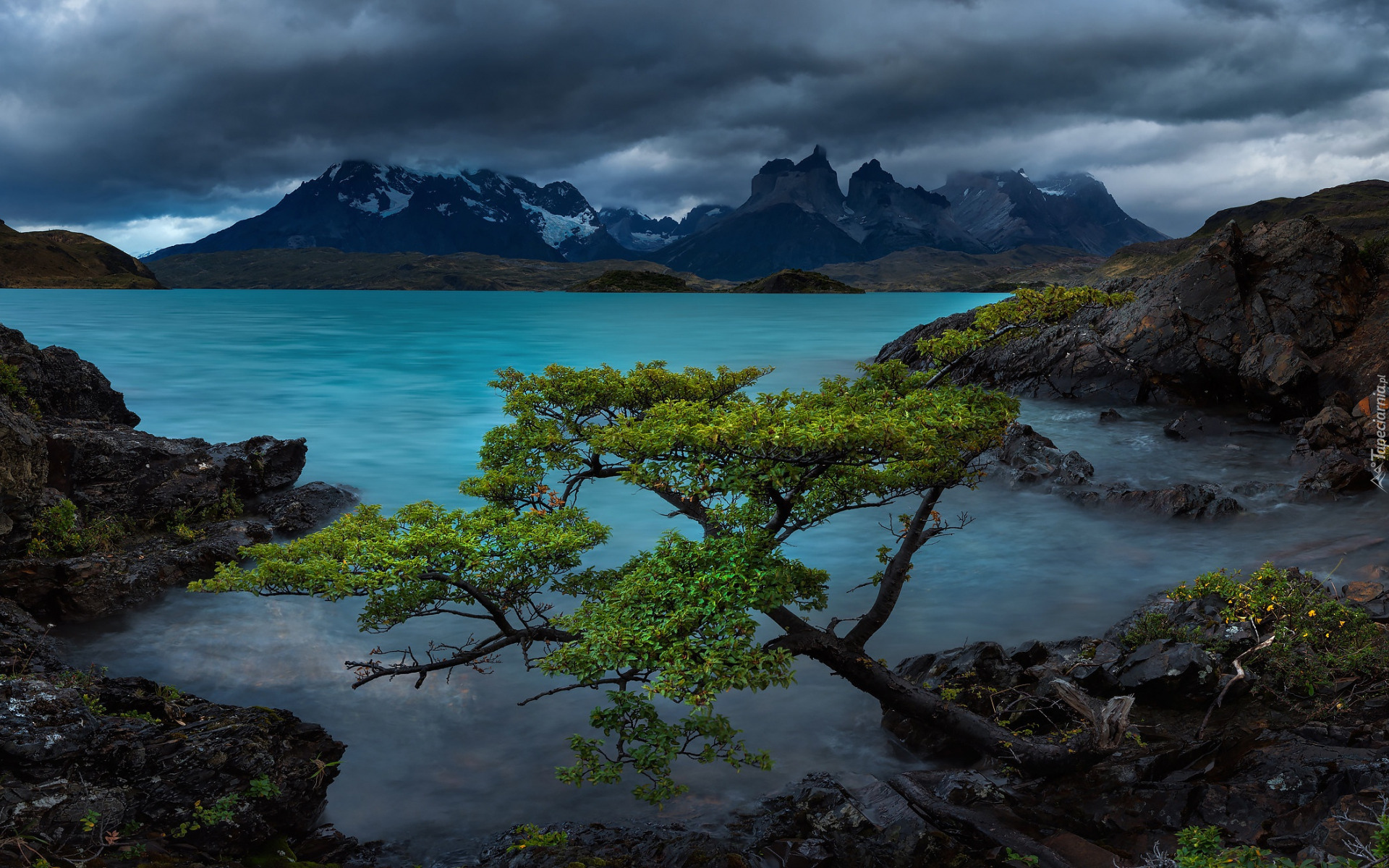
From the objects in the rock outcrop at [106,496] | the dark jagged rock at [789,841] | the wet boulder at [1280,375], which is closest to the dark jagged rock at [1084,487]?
the wet boulder at [1280,375]

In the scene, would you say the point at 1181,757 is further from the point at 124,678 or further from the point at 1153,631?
the point at 124,678

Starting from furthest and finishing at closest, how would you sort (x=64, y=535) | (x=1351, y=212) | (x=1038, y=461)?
(x=1351, y=212)
(x=1038, y=461)
(x=64, y=535)

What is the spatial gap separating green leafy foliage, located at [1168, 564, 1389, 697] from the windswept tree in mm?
4748

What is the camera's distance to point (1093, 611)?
66.1 feet

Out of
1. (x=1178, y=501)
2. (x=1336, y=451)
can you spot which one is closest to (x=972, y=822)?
(x=1178, y=501)


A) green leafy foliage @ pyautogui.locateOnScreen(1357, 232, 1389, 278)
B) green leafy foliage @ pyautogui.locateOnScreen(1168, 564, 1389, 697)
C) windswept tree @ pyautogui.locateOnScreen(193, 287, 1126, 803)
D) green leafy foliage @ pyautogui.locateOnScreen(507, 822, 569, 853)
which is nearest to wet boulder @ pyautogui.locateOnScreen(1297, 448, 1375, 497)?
green leafy foliage @ pyautogui.locateOnScreen(1168, 564, 1389, 697)

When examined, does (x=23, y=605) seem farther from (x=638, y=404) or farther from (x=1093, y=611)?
(x=1093, y=611)

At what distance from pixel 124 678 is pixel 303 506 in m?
Answer: 12.9

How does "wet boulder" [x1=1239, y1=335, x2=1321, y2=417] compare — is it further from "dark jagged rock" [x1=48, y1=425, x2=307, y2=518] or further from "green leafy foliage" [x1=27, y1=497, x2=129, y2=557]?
"green leafy foliage" [x1=27, y1=497, x2=129, y2=557]

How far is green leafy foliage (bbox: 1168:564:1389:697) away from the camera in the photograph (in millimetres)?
12859

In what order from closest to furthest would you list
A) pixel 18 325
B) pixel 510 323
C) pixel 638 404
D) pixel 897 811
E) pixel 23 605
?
pixel 897 811
pixel 638 404
pixel 23 605
pixel 18 325
pixel 510 323

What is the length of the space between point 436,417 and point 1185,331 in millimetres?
42134

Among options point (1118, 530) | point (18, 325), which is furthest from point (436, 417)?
point (18, 325)

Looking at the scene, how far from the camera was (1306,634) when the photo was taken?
1322 centimetres
